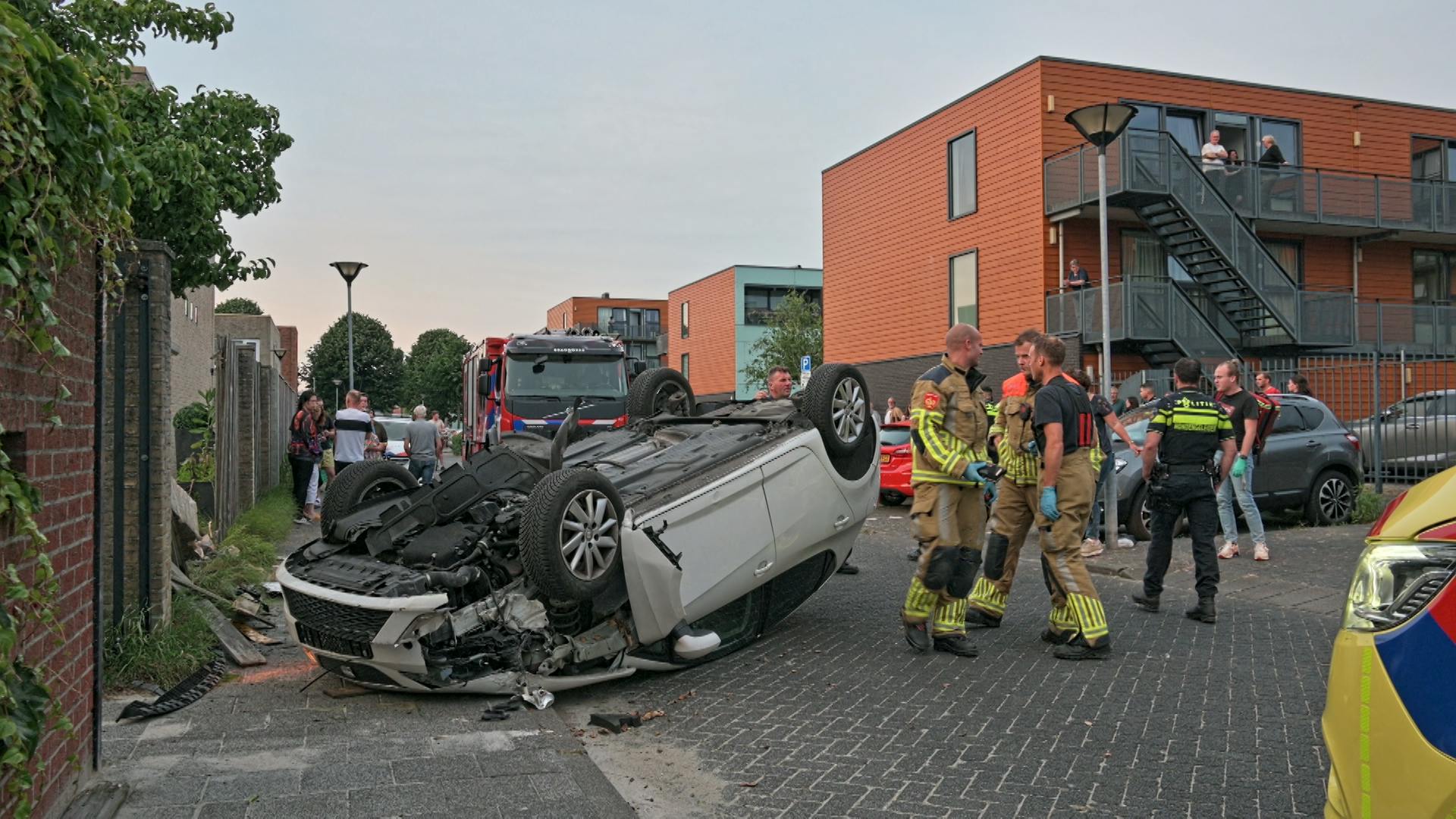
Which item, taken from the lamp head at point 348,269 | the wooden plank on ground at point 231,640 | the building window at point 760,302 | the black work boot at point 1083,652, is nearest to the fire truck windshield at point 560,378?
the lamp head at point 348,269

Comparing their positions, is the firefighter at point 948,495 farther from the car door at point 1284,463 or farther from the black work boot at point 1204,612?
the car door at point 1284,463

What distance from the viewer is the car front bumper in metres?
2.26

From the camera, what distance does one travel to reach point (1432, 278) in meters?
27.4

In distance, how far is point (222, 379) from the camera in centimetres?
1116

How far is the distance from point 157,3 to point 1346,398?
14869 millimetres

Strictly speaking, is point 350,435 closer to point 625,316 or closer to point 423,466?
point 423,466

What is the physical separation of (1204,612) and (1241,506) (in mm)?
3401

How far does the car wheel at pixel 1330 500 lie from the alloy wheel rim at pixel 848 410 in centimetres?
811

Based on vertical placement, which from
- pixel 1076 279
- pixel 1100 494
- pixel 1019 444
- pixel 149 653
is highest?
pixel 1076 279

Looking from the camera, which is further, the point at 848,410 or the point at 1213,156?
the point at 1213,156

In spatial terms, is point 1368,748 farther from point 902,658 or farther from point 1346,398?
point 1346,398

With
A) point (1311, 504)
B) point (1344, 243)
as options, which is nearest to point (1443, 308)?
point (1344, 243)

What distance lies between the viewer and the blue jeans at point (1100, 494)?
10992 mm

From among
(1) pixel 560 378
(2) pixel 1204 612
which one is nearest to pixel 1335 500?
(2) pixel 1204 612
